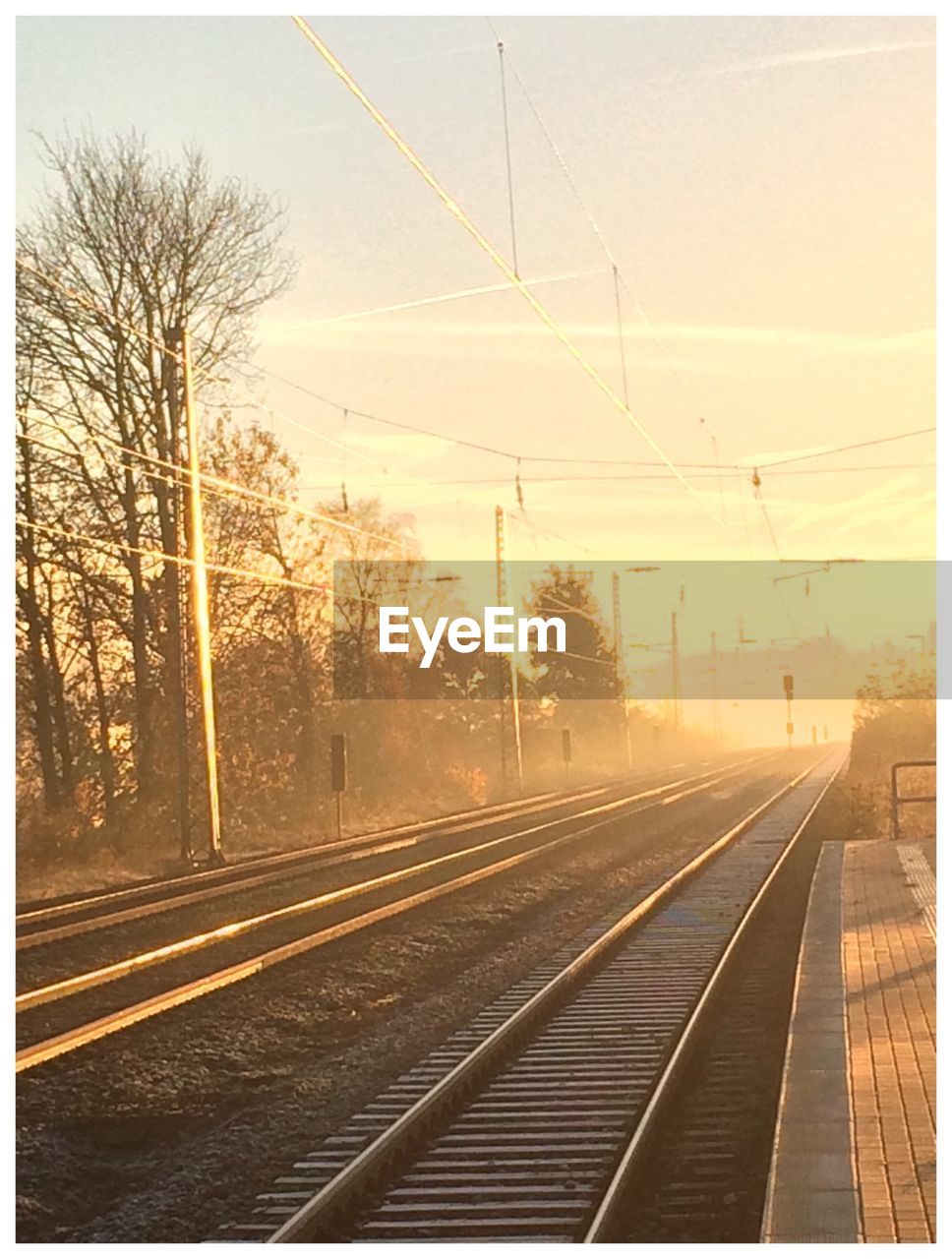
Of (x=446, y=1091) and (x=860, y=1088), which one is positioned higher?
(x=860, y=1088)

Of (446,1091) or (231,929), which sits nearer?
(446,1091)

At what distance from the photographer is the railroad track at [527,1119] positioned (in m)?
7.61

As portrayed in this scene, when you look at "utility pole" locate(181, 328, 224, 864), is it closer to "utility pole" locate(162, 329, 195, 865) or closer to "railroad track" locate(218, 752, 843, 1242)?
"utility pole" locate(162, 329, 195, 865)

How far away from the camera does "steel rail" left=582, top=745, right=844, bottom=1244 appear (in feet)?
24.2

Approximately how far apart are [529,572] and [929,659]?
16.0 metres

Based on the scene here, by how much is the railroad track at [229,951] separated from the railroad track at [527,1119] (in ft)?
8.53

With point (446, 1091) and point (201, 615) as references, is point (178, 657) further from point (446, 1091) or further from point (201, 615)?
point (446, 1091)

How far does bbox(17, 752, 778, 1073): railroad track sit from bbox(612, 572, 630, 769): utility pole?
36488 mm

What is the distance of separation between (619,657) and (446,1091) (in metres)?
60.3

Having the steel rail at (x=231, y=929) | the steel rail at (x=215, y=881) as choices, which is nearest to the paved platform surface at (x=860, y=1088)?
the steel rail at (x=231, y=929)

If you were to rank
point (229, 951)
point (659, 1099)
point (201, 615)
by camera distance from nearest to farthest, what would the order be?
point (659, 1099) < point (229, 951) < point (201, 615)

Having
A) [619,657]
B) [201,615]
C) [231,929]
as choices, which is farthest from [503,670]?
[231,929]

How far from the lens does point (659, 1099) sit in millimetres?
9695

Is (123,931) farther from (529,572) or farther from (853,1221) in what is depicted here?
(529,572)
